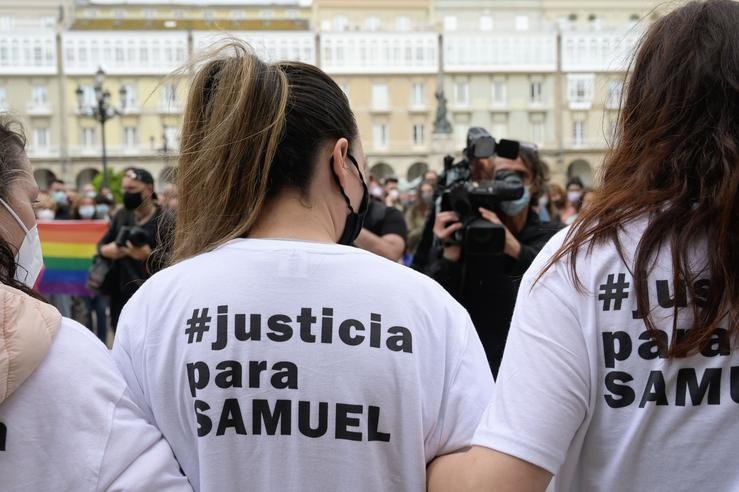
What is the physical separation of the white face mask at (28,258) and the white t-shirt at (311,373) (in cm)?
40

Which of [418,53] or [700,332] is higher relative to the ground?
[418,53]

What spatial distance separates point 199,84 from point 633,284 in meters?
1.00

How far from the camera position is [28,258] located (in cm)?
209

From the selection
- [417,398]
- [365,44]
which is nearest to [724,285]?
[417,398]

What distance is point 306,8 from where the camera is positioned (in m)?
68.6

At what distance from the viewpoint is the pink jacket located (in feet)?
5.09

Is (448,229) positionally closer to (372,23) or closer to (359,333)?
(359,333)

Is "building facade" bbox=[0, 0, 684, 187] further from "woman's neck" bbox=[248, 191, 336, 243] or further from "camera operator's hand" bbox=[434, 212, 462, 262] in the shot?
"woman's neck" bbox=[248, 191, 336, 243]

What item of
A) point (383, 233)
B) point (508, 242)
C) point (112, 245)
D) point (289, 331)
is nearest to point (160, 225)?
point (289, 331)

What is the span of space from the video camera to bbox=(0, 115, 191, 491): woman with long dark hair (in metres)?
2.42

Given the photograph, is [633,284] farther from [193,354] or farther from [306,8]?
[306,8]

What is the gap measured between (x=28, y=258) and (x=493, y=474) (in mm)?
1202

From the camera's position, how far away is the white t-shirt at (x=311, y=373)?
1.69m

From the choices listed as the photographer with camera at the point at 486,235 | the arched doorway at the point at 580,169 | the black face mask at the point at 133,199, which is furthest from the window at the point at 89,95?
the photographer with camera at the point at 486,235
